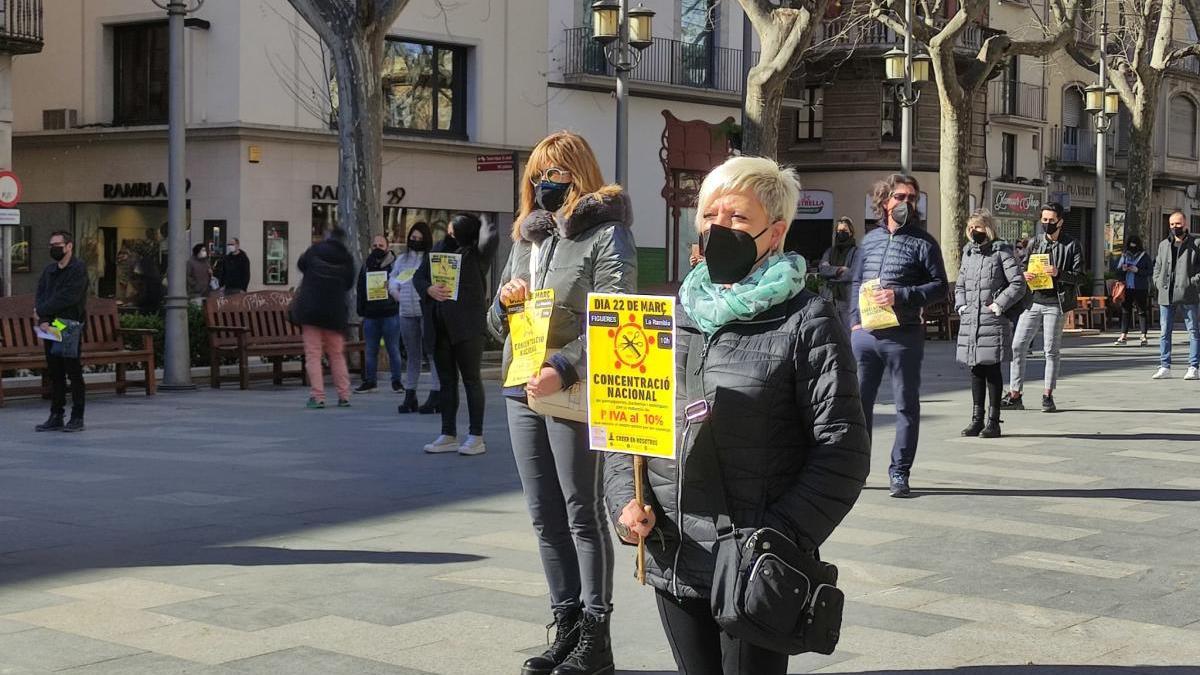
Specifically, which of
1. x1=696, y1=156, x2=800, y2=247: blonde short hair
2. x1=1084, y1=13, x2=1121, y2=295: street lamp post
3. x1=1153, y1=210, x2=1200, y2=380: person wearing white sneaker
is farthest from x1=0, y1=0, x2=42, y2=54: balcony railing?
x1=696, y1=156, x2=800, y2=247: blonde short hair

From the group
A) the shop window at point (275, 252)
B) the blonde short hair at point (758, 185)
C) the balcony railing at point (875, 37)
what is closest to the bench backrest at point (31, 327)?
the shop window at point (275, 252)

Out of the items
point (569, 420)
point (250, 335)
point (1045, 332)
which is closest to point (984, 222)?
point (1045, 332)

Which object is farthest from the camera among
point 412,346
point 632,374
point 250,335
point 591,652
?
point 250,335

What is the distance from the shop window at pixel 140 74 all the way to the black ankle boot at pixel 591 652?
2751 centimetres

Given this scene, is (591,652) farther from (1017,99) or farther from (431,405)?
(1017,99)

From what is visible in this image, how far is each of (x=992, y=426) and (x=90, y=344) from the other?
9255mm

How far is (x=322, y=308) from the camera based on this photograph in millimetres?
15500

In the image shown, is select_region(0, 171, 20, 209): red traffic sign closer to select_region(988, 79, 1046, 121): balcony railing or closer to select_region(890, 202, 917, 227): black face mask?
select_region(890, 202, 917, 227): black face mask

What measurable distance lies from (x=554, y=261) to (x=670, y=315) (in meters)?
1.83

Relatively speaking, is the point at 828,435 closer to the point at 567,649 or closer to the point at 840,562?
the point at 567,649

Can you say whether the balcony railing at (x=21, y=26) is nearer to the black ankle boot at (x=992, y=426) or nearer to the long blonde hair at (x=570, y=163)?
the black ankle boot at (x=992, y=426)

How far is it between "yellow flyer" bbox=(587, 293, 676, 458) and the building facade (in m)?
26.8

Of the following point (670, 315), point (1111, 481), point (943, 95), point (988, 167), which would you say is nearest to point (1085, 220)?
point (988, 167)

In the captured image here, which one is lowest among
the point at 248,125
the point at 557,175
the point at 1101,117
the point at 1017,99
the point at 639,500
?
the point at 639,500
